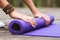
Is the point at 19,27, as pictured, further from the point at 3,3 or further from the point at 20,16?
the point at 3,3

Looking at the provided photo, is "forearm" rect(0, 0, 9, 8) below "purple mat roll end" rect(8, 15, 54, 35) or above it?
above

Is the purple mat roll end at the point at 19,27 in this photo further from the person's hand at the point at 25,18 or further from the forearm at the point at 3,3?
the forearm at the point at 3,3

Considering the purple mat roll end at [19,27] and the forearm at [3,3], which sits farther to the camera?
the forearm at [3,3]

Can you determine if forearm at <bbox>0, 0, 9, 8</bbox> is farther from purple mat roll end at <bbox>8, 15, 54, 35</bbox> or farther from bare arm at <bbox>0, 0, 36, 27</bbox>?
purple mat roll end at <bbox>8, 15, 54, 35</bbox>

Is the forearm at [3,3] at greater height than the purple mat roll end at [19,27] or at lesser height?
greater

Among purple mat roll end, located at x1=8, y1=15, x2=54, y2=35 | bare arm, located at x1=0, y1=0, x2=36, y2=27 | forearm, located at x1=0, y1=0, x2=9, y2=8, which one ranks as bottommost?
purple mat roll end, located at x1=8, y1=15, x2=54, y2=35

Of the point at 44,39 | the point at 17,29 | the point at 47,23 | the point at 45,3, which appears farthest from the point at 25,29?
the point at 45,3

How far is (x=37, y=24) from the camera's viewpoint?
1.87m

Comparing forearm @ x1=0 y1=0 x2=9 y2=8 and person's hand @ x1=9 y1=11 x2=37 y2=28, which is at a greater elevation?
forearm @ x1=0 y1=0 x2=9 y2=8

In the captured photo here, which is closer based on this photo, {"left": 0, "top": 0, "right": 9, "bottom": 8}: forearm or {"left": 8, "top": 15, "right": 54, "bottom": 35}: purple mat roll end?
{"left": 8, "top": 15, "right": 54, "bottom": 35}: purple mat roll end

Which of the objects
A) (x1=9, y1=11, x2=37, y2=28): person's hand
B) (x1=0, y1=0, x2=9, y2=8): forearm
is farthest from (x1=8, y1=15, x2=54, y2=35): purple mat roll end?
(x1=0, y1=0, x2=9, y2=8): forearm

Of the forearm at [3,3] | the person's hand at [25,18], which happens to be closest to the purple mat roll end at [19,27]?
the person's hand at [25,18]

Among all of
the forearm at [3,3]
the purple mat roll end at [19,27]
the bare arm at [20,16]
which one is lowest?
the purple mat roll end at [19,27]

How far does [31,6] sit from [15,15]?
37 centimetres
